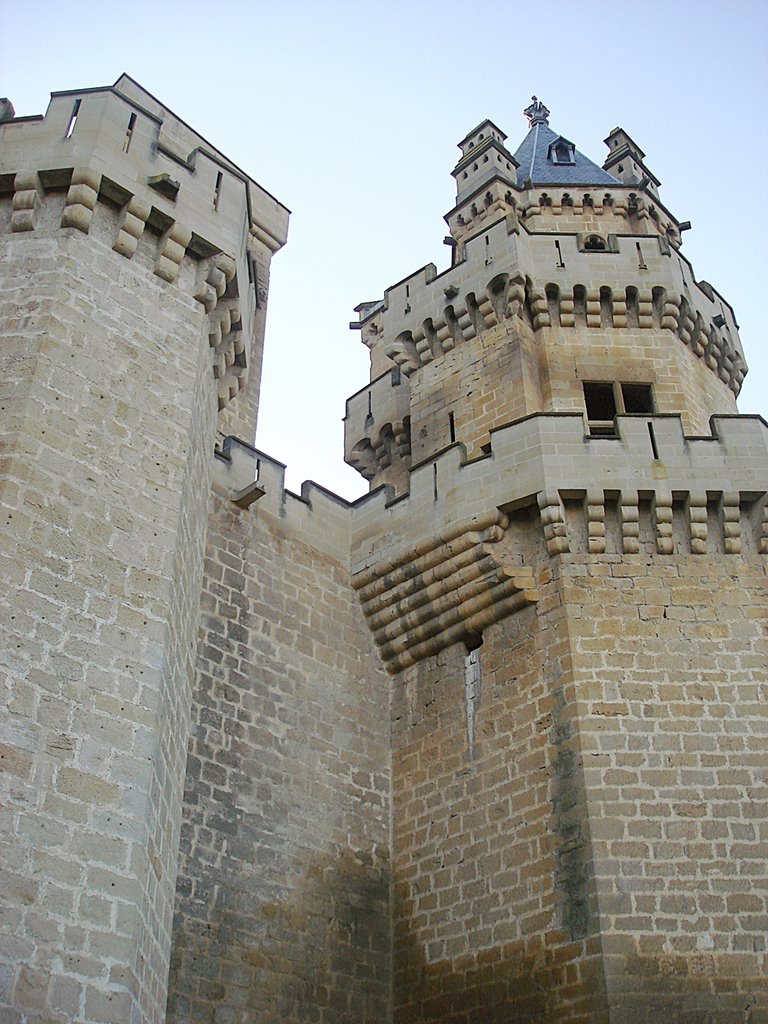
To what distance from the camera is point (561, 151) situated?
64.2 feet

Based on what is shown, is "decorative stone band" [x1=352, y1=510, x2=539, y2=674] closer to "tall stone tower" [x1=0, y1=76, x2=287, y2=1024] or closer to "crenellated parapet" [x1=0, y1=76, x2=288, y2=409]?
"tall stone tower" [x1=0, y1=76, x2=287, y2=1024]

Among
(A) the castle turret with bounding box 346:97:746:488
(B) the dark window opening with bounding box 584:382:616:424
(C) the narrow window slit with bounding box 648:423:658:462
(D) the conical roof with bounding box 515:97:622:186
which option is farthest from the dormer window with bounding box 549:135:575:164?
(C) the narrow window slit with bounding box 648:423:658:462

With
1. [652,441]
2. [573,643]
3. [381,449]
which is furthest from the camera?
[381,449]

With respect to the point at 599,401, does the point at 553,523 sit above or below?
below

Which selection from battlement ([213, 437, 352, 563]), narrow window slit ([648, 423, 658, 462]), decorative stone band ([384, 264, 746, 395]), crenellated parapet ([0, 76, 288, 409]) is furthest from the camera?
decorative stone band ([384, 264, 746, 395])

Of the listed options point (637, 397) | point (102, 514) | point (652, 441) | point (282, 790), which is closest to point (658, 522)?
point (652, 441)

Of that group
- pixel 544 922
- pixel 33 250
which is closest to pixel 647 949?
pixel 544 922

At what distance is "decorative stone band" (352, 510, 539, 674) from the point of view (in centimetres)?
1006

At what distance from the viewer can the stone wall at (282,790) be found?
8430 millimetres

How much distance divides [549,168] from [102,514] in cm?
1331

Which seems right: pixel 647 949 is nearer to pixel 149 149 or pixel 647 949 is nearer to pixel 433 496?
pixel 433 496

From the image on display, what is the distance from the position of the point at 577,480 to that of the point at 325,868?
4.10 meters

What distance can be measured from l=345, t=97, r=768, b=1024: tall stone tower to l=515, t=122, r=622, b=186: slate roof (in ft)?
14.0

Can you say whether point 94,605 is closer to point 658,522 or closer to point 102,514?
point 102,514
